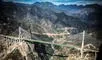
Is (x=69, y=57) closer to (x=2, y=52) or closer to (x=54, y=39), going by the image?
(x=54, y=39)

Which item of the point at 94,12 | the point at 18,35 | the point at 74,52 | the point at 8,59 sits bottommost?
the point at 8,59

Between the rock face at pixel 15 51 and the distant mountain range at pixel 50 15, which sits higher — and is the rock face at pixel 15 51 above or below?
below

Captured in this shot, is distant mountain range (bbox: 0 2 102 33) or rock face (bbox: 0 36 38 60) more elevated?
distant mountain range (bbox: 0 2 102 33)

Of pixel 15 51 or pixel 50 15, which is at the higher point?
pixel 50 15

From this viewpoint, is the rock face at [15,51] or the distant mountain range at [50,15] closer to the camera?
the distant mountain range at [50,15]

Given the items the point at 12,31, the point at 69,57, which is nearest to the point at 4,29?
the point at 12,31

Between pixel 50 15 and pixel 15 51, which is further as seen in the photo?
pixel 15 51

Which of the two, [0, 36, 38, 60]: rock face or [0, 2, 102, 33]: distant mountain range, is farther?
[0, 36, 38, 60]: rock face

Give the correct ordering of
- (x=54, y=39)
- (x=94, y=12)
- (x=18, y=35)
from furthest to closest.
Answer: (x=18, y=35) < (x=54, y=39) < (x=94, y=12)
